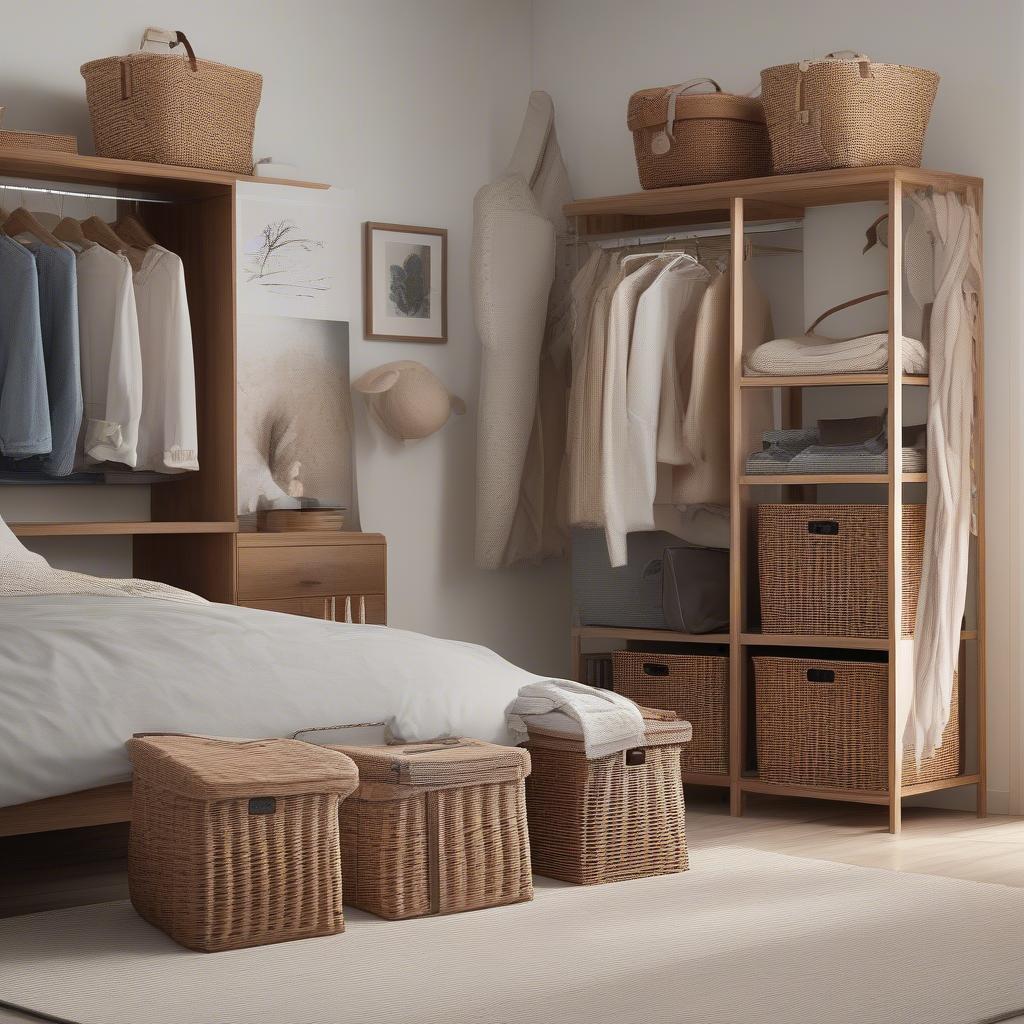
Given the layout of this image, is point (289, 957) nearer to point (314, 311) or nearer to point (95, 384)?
point (95, 384)

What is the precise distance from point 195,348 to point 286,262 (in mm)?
437

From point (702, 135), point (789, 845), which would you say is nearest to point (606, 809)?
point (789, 845)

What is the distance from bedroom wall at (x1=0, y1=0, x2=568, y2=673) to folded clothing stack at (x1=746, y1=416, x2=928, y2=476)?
1221 millimetres

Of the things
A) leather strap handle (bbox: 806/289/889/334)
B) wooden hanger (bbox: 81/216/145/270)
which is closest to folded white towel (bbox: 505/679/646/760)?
leather strap handle (bbox: 806/289/889/334)

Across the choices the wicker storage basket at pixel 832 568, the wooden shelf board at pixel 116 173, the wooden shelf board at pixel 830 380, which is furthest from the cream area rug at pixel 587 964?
the wooden shelf board at pixel 116 173

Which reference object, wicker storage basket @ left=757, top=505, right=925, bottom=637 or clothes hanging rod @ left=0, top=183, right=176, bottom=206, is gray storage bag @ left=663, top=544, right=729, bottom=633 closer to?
wicker storage basket @ left=757, top=505, right=925, bottom=637

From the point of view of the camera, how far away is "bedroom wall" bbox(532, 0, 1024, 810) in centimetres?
456

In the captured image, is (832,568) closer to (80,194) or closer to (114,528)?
(114,528)

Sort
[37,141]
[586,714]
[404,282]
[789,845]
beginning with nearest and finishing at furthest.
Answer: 1. [586,714]
2. [789,845]
3. [37,141]
4. [404,282]

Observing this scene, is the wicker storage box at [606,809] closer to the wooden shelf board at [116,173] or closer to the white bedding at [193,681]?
the white bedding at [193,681]

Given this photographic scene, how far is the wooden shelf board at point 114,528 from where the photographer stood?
4215mm

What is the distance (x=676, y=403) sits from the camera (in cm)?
476

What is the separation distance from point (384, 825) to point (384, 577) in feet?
5.56

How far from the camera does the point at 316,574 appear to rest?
4562mm
